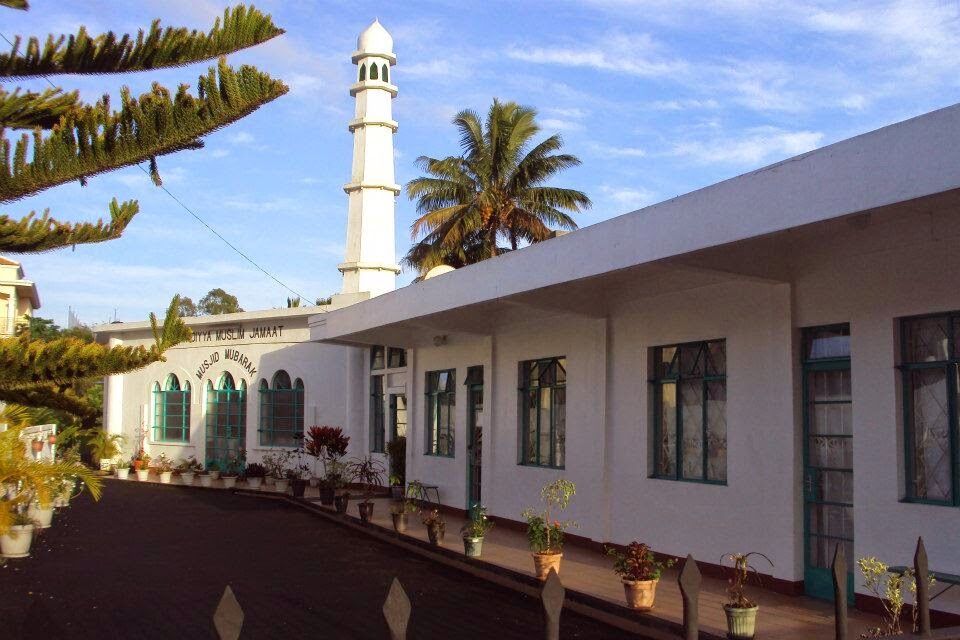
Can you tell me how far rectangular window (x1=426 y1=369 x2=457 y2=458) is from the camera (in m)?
17.5

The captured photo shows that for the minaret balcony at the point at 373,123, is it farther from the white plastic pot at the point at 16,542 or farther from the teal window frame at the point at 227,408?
the white plastic pot at the point at 16,542

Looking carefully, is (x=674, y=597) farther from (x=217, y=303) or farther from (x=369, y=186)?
(x=217, y=303)

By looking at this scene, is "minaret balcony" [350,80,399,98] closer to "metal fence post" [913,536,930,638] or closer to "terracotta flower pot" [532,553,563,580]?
"terracotta flower pot" [532,553,563,580]

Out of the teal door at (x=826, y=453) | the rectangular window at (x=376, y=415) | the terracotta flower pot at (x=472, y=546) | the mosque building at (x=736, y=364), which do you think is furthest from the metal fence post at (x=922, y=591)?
the rectangular window at (x=376, y=415)

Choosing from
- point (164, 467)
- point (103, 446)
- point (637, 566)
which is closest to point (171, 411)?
point (103, 446)

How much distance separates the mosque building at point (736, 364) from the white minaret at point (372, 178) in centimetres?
596

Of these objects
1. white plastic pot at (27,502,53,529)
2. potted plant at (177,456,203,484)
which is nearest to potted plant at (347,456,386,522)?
potted plant at (177,456,203,484)

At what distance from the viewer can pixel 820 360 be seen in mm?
9289

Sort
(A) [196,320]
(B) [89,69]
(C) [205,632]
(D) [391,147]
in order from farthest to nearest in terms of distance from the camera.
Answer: (A) [196,320] < (D) [391,147] < (C) [205,632] < (B) [89,69]

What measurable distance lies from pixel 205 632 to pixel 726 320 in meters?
5.96

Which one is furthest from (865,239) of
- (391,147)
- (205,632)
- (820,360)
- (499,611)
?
(391,147)

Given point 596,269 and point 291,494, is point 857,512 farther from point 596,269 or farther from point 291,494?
point 291,494

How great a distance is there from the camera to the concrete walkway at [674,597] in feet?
26.0

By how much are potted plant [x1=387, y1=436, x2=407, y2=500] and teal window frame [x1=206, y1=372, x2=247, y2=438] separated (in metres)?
6.67
